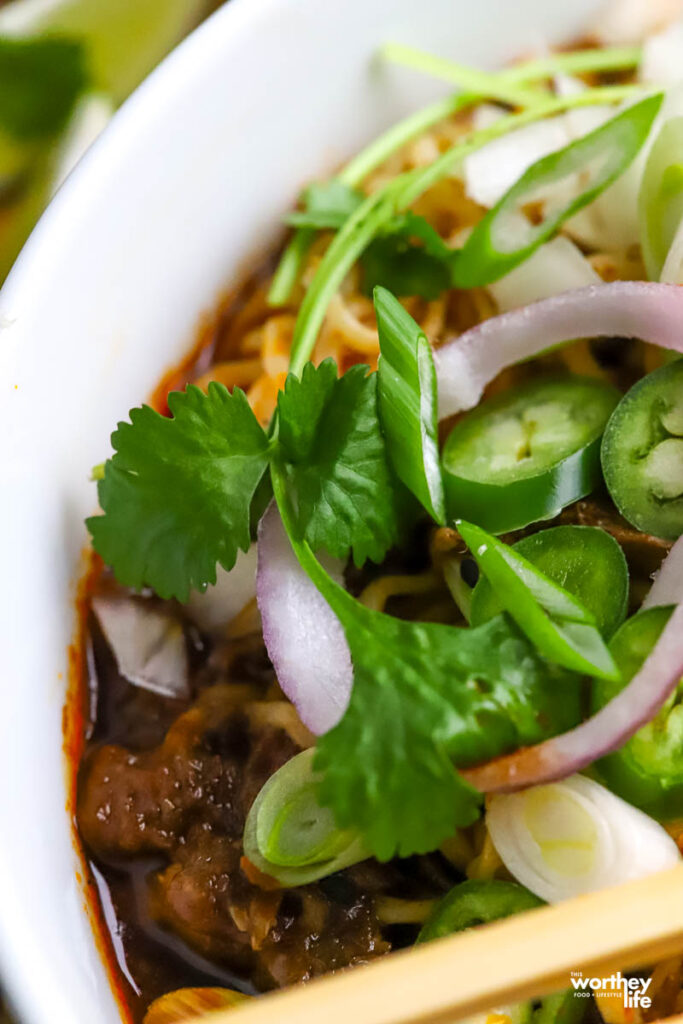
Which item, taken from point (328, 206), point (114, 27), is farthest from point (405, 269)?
point (114, 27)

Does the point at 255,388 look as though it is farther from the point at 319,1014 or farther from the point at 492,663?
the point at 319,1014

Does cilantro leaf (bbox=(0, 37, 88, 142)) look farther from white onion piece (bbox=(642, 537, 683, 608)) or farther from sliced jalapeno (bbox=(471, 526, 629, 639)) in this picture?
Answer: white onion piece (bbox=(642, 537, 683, 608))

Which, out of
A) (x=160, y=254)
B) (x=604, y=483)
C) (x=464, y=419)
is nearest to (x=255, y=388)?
(x=160, y=254)

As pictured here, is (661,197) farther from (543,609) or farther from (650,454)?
(543,609)

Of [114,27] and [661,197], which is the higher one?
[114,27]

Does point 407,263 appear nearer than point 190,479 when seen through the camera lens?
No

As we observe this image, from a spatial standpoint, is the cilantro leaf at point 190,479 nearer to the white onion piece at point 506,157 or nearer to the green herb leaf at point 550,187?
the green herb leaf at point 550,187

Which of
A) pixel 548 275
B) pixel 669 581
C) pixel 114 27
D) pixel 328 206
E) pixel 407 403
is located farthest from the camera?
pixel 114 27
